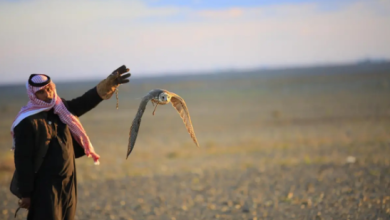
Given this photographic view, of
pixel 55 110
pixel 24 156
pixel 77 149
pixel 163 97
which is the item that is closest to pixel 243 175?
pixel 77 149

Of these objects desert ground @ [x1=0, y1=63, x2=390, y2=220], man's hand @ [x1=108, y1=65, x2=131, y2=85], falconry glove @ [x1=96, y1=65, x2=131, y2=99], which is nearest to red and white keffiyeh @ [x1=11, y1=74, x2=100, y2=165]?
falconry glove @ [x1=96, y1=65, x2=131, y2=99]

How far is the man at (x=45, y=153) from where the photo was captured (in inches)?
147

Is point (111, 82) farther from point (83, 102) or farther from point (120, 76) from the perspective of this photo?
point (83, 102)

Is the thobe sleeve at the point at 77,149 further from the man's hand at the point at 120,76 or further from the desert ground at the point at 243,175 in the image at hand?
the desert ground at the point at 243,175

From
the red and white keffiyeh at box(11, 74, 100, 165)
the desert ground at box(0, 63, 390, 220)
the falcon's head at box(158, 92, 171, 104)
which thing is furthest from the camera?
the desert ground at box(0, 63, 390, 220)

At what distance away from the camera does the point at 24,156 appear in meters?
3.71

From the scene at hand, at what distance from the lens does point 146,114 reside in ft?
95.6

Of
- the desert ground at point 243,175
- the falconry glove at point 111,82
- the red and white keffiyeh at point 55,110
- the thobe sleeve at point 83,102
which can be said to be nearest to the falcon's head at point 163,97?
the desert ground at point 243,175

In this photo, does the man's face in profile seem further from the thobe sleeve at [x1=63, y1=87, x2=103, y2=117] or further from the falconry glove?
the falconry glove

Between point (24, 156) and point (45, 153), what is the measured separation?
0.18 meters

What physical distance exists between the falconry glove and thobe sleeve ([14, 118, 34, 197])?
32.3 inches

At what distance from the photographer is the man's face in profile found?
3.89 m

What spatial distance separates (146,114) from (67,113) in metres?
25.1

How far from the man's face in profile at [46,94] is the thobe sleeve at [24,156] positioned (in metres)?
0.28
